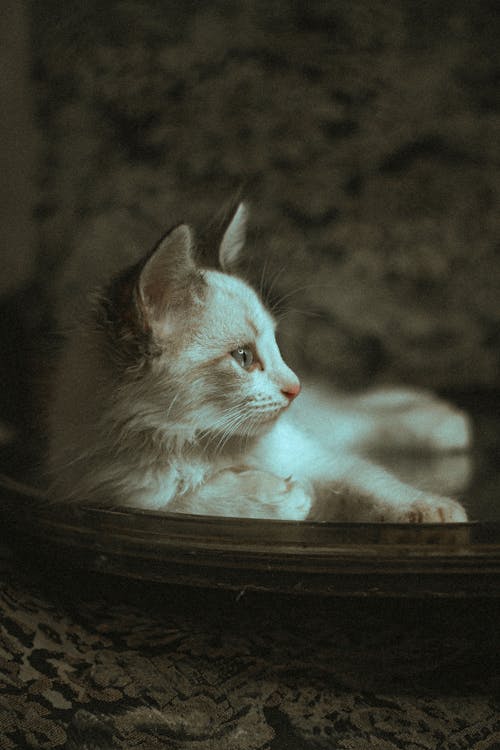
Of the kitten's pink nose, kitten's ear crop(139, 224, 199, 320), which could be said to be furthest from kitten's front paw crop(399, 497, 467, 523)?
kitten's ear crop(139, 224, 199, 320)

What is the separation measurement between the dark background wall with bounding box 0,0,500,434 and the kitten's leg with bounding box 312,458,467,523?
18cm

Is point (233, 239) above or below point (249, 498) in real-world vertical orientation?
above

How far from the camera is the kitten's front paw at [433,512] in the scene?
58 centimetres

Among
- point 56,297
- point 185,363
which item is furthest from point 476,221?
point 56,297

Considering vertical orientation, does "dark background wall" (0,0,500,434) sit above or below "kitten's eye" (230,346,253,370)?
above

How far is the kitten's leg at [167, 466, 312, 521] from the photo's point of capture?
1.90ft

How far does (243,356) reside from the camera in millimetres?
640

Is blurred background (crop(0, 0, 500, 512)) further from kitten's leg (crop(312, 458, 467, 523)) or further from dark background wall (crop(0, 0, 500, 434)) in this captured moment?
kitten's leg (crop(312, 458, 467, 523))

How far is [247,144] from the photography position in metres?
0.71

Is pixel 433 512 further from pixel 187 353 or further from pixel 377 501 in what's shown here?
pixel 187 353

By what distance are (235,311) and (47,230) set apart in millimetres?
265

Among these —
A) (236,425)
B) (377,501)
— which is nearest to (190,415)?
(236,425)

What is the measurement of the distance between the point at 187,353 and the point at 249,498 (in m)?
0.15

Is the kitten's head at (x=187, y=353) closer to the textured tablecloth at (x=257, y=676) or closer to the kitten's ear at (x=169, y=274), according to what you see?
the kitten's ear at (x=169, y=274)
